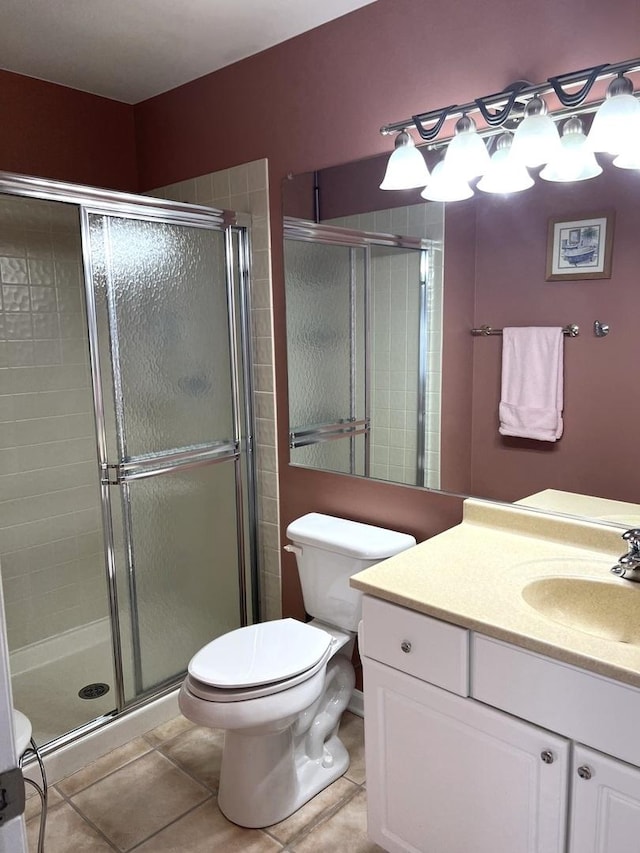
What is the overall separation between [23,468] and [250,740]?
63.5 inches

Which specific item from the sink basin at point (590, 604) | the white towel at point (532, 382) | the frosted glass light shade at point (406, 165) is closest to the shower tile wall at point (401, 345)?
the frosted glass light shade at point (406, 165)

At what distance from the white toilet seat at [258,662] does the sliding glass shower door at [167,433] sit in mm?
569

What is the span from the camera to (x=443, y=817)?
1.48 metres

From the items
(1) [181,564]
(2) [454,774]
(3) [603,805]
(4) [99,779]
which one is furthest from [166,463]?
(3) [603,805]

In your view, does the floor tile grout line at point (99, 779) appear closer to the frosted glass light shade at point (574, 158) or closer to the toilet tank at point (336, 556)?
the toilet tank at point (336, 556)

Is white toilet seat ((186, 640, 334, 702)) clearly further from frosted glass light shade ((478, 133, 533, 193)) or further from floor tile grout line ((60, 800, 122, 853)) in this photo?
frosted glass light shade ((478, 133, 533, 193))

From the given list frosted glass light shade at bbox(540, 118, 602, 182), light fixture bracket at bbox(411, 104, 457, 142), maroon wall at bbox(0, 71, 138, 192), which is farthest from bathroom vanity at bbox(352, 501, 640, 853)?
maroon wall at bbox(0, 71, 138, 192)

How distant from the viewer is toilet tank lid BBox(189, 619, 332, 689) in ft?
5.78

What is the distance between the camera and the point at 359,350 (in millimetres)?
2268

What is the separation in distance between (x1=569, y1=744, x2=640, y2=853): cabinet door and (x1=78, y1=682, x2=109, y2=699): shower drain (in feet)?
6.19

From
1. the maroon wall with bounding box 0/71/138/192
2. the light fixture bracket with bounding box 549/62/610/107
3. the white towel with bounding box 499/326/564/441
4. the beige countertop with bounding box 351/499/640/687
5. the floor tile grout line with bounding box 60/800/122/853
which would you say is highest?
Answer: the maroon wall with bounding box 0/71/138/192

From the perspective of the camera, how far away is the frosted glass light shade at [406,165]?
73.4 inches

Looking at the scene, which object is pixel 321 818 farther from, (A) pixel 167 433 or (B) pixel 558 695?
(A) pixel 167 433

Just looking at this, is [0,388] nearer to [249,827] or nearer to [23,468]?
[23,468]
